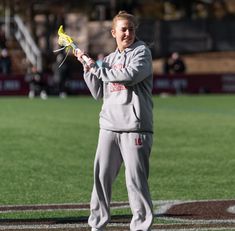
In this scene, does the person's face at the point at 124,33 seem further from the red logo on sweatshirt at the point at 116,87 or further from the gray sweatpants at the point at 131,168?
the gray sweatpants at the point at 131,168

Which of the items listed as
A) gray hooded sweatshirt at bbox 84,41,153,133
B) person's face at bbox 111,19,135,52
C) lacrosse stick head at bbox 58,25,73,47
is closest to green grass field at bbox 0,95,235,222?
lacrosse stick head at bbox 58,25,73,47

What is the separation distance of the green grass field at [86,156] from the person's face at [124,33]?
328 centimetres

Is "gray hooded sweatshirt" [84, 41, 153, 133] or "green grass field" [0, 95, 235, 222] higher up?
"gray hooded sweatshirt" [84, 41, 153, 133]

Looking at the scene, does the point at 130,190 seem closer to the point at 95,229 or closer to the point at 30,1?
the point at 95,229

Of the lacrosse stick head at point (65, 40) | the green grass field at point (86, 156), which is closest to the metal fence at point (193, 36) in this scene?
the green grass field at point (86, 156)

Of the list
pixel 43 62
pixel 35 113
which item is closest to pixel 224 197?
pixel 35 113

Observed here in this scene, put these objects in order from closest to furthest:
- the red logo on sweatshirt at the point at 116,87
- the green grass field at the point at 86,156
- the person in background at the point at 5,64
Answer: the red logo on sweatshirt at the point at 116,87 → the green grass field at the point at 86,156 → the person in background at the point at 5,64

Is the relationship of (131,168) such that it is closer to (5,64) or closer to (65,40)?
(65,40)

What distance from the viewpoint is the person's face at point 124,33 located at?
839 cm

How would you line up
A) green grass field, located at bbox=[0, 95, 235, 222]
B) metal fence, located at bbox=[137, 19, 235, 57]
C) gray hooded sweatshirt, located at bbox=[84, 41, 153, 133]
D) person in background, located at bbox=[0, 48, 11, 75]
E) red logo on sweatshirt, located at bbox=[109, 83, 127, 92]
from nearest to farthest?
1. gray hooded sweatshirt, located at bbox=[84, 41, 153, 133]
2. red logo on sweatshirt, located at bbox=[109, 83, 127, 92]
3. green grass field, located at bbox=[0, 95, 235, 222]
4. person in background, located at bbox=[0, 48, 11, 75]
5. metal fence, located at bbox=[137, 19, 235, 57]

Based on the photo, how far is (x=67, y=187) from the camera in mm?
12602

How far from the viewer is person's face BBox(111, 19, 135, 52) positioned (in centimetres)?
839

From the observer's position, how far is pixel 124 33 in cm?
845

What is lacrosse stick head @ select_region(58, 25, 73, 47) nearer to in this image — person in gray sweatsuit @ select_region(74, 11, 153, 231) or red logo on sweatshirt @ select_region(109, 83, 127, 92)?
person in gray sweatsuit @ select_region(74, 11, 153, 231)
